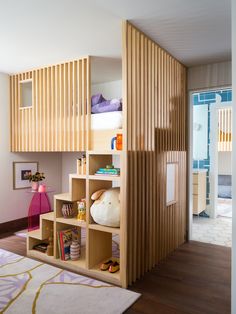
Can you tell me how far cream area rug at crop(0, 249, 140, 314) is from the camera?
2121 millimetres

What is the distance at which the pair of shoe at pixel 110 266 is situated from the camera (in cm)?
266

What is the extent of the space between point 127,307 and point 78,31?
8.44ft

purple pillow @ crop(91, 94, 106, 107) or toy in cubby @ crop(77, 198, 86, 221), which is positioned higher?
purple pillow @ crop(91, 94, 106, 107)

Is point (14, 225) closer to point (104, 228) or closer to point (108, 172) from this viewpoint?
point (104, 228)

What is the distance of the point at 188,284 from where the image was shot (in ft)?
8.43

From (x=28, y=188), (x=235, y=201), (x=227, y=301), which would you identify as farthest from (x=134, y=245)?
(x=28, y=188)

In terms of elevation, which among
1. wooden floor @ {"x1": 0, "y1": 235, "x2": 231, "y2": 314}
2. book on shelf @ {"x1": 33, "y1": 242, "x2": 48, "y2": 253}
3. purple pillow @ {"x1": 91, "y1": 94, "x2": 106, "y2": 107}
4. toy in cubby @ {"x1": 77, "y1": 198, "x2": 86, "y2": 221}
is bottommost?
wooden floor @ {"x1": 0, "y1": 235, "x2": 231, "y2": 314}

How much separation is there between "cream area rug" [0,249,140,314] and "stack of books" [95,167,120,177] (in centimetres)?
104

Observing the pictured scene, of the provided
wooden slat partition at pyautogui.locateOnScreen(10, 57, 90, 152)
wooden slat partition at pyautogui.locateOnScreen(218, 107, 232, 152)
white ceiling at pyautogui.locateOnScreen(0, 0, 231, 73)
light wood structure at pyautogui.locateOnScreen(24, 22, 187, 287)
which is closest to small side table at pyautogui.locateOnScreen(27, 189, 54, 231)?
wooden slat partition at pyautogui.locateOnScreen(10, 57, 90, 152)

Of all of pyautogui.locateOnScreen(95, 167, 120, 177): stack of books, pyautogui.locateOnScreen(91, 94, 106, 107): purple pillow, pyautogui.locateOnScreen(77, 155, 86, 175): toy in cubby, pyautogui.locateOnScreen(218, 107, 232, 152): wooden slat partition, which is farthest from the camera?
pyautogui.locateOnScreen(218, 107, 232, 152): wooden slat partition

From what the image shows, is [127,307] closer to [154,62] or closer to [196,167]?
[154,62]

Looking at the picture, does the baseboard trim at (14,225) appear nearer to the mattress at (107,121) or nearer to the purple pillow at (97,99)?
the mattress at (107,121)

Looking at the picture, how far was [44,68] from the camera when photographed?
12.4ft

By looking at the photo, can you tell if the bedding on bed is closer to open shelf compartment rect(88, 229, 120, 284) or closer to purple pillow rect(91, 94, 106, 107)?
purple pillow rect(91, 94, 106, 107)
